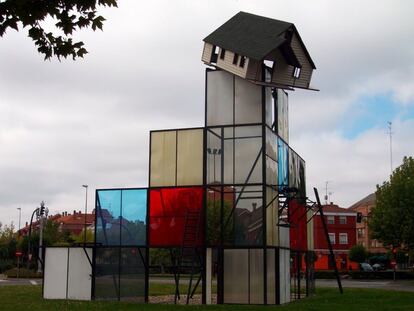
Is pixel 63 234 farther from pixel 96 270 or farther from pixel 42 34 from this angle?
pixel 42 34

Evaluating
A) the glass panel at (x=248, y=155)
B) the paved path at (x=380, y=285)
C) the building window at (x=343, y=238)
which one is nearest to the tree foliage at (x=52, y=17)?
the glass panel at (x=248, y=155)

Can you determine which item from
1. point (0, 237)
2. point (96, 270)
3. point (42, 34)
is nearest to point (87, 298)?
point (96, 270)

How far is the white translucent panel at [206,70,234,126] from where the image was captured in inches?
1189

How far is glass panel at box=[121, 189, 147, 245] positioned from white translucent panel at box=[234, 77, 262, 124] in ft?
19.2

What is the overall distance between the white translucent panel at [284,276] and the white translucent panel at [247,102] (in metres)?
6.23

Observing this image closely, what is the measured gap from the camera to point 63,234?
363ft

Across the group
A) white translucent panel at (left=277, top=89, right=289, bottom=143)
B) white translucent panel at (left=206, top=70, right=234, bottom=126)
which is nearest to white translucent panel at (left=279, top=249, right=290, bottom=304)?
white translucent panel at (left=277, top=89, right=289, bottom=143)

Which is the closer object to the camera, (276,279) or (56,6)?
(56,6)

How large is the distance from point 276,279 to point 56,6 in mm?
21667

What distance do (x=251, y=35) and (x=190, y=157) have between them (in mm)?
6512

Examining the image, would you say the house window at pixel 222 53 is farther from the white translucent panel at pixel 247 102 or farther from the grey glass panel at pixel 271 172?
the grey glass panel at pixel 271 172

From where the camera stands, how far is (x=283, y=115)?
3322 cm

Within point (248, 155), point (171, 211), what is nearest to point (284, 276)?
point (248, 155)

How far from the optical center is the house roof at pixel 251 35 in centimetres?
2964
